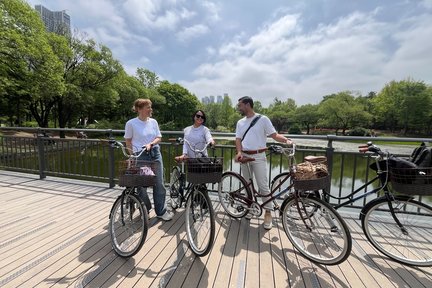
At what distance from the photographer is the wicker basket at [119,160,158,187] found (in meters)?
2.17

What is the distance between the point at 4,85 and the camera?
11.8 meters

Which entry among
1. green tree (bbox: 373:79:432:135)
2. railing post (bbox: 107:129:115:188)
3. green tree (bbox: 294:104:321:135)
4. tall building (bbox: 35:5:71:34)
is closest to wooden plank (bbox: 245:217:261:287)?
railing post (bbox: 107:129:115:188)

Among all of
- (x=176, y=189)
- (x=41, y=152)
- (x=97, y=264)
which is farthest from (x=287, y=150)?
(x=41, y=152)

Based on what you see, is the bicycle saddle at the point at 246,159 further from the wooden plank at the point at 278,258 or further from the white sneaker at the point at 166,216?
the white sneaker at the point at 166,216

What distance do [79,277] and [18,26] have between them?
15.2 meters

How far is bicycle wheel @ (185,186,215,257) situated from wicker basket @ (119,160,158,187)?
0.44 m

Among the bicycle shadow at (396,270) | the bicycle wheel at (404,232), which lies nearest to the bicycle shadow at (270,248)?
the bicycle shadow at (396,270)

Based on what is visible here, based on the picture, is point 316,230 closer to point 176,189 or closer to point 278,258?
point 278,258

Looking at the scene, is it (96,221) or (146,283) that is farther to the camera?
(96,221)

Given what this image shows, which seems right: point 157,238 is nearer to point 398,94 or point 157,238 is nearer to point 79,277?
point 79,277

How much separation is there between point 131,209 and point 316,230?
1.97m

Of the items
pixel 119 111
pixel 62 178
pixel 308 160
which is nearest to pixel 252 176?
pixel 308 160

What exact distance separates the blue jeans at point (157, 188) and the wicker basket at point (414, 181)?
7.94 feet

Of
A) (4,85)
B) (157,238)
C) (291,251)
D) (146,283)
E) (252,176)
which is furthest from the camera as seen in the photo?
(4,85)
